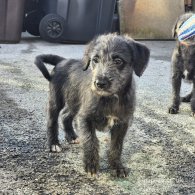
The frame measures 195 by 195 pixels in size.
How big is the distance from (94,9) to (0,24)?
223cm

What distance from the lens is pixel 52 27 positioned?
10.5 metres

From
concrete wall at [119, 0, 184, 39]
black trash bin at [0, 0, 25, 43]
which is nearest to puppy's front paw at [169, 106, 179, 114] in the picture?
black trash bin at [0, 0, 25, 43]

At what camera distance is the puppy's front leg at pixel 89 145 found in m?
3.93

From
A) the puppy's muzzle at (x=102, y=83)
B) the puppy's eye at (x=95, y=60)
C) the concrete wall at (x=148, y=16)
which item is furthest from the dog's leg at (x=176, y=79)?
the concrete wall at (x=148, y=16)

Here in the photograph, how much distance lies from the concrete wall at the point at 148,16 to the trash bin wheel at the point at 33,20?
2100mm

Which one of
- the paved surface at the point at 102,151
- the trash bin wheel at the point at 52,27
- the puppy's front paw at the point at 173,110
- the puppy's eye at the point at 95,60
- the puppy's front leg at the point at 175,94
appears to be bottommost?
the paved surface at the point at 102,151

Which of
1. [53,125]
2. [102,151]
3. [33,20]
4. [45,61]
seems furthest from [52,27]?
[102,151]

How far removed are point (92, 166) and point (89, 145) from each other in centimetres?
19

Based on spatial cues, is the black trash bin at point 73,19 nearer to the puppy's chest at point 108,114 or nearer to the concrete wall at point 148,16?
the concrete wall at point 148,16

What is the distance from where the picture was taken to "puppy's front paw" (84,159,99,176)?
3.96m

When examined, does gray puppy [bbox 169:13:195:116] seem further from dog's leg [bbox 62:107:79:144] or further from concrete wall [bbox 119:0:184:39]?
concrete wall [bbox 119:0:184:39]

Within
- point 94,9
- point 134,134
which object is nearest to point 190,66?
point 134,134

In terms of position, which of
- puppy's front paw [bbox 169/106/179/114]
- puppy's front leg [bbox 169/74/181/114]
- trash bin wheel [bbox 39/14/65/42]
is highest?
trash bin wheel [bbox 39/14/65/42]

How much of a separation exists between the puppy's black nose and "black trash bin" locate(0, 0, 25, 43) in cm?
701
